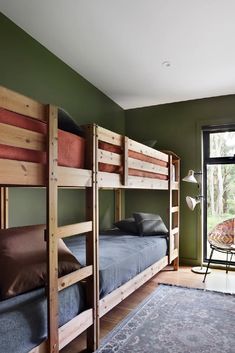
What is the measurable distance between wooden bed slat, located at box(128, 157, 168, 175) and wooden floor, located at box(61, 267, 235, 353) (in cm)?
132

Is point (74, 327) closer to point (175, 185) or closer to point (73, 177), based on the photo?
point (73, 177)

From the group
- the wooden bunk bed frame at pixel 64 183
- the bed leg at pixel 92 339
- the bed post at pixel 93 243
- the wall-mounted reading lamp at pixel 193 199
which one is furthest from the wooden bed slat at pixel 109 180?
the wall-mounted reading lamp at pixel 193 199

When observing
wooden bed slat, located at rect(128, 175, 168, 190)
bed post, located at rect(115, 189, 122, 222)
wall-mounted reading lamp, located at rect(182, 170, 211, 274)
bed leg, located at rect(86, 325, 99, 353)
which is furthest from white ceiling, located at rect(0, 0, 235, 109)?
bed leg, located at rect(86, 325, 99, 353)

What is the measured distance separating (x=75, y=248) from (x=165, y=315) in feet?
3.26

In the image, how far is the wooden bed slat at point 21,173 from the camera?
131cm

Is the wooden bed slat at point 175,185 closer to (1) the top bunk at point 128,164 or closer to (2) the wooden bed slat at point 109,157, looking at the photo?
(1) the top bunk at point 128,164

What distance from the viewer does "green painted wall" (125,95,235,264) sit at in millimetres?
3992

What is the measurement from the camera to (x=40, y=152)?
1535mm

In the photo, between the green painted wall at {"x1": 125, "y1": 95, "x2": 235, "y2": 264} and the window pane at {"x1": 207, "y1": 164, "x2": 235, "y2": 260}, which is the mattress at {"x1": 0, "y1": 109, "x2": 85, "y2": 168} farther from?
the window pane at {"x1": 207, "y1": 164, "x2": 235, "y2": 260}

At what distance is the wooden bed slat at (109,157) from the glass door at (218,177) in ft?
7.05

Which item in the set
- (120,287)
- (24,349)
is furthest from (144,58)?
(24,349)

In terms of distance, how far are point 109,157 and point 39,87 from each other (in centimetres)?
120

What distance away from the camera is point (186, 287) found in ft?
10.1

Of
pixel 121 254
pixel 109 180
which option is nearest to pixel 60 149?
pixel 109 180
